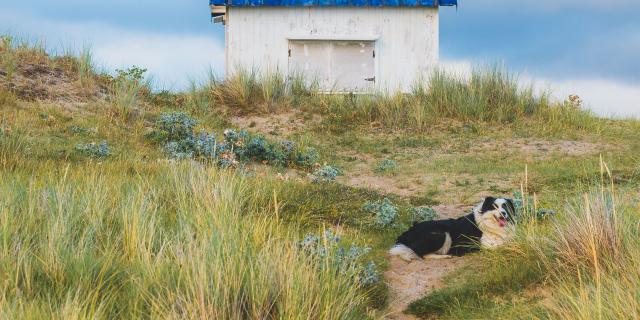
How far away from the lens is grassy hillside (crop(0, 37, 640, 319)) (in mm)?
4637

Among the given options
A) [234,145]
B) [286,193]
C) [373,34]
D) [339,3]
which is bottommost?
[286,193]

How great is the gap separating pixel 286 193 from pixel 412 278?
236 centimetres

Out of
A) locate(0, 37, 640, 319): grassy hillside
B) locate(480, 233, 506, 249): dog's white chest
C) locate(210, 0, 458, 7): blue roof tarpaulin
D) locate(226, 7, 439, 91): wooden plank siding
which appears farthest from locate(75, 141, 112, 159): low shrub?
locate(210, 0, 458, 7): blue roof tarpaulin

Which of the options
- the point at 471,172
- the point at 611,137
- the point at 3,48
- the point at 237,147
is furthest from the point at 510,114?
the point at 3,48

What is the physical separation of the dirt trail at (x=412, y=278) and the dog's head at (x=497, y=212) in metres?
0.44

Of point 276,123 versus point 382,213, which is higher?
point 276,123

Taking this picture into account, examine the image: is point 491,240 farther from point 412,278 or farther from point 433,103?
point 433,103

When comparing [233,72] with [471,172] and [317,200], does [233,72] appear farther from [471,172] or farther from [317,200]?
[317,200]

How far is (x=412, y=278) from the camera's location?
6.64 metres

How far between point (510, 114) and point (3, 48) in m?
12.1

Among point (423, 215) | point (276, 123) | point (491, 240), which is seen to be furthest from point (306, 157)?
point (491, 240)

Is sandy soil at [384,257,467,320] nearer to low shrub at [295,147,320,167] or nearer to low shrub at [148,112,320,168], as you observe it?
low shrub at [148,112,320,168]

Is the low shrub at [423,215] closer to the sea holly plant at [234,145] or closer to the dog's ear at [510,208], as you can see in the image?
the dog's ear at [510,208]

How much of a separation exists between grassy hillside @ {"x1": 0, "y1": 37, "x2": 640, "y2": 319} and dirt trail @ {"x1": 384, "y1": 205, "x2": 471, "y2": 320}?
3.5 inches
